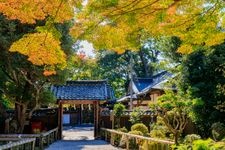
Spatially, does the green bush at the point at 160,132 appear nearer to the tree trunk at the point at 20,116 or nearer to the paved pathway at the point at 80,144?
the paved pathway at the point at 80,144

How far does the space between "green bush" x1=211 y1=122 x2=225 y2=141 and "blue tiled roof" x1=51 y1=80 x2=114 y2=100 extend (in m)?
9.00

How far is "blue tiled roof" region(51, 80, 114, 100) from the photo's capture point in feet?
67.4

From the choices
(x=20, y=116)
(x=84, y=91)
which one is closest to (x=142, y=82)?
(x=84, y=91)

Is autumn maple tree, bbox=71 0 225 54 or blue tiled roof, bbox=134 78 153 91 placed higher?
blue tiled roof, bbox=134 78 153 91

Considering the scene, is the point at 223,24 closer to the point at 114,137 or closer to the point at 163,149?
the point at 163,149

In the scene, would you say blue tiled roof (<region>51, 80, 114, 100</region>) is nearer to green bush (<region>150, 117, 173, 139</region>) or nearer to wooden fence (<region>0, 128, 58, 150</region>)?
wooden fence (<region>0, 128, 58, 150</region>)

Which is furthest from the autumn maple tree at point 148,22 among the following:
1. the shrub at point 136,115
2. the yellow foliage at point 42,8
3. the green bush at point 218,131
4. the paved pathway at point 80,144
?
the shrub at point 136,115

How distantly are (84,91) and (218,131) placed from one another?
10.5 m

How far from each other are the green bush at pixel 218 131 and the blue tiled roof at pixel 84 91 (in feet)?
29.5

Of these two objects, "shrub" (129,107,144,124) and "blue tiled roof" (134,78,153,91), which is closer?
"shrub" (129,107,144,124)

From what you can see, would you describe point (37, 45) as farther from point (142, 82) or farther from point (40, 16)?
point (142, 82)

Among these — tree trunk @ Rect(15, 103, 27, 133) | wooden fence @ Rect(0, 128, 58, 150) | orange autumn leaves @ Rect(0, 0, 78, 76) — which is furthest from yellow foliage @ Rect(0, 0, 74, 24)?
tree trunk @ Rect(15, 103, 27, 133)

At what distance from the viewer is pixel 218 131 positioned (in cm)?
1229

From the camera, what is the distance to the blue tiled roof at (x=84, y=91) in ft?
67.4
